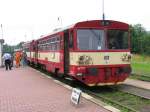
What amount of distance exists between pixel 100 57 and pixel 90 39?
2.80 feet

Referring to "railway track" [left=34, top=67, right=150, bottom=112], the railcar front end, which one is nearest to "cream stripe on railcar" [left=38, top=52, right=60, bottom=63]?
"railway track" [left=34, top=67, right=150, bottom=112]

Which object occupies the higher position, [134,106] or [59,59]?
[59,59]

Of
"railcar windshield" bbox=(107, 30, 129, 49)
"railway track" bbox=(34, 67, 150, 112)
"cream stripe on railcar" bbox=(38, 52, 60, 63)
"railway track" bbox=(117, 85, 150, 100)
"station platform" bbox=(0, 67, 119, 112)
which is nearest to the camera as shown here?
"station platform" bbox=(0, 67, 119, 112)

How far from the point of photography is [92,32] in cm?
1692

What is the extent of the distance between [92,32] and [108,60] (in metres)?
1.34

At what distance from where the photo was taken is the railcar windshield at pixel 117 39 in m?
17.1

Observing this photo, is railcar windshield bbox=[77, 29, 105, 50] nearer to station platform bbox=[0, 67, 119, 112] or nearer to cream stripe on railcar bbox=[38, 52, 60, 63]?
station platform bbox=[0, 67, 119, 112]

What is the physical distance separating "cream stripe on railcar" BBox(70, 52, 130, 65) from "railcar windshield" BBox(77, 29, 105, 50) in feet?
0.91

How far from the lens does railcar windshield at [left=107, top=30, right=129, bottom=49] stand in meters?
17.1

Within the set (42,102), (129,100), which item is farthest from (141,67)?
(42,102)

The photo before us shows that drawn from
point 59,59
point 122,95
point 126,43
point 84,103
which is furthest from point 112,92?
point 84,103

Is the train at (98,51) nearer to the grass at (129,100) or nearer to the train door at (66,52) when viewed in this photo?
the train door at (66,52)

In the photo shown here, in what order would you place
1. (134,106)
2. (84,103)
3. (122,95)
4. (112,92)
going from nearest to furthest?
(84,103) < (134,106) < (122,95) < (112,92)

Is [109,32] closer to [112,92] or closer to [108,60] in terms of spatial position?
[108,60]
